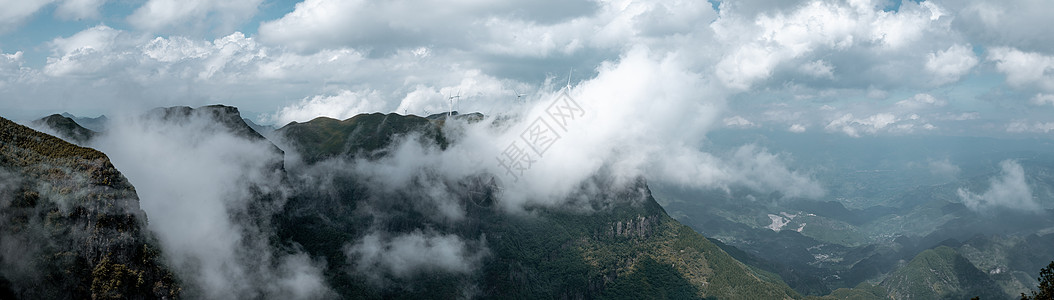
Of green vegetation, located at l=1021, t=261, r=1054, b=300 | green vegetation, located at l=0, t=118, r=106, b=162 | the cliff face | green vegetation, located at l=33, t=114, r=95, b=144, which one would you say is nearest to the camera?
green vegetation, located at l=1021, t=261, r=1054, b=300

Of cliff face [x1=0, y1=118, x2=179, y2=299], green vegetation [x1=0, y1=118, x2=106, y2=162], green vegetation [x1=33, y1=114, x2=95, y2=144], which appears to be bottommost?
cliff face [x1=0, y1=118, x2=179, y2=299]

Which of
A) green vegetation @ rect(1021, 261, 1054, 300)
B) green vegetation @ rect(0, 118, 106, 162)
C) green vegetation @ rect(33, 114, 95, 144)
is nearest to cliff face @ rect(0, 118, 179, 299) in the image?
green vegetation @ rect(0, 118, 106, 162)

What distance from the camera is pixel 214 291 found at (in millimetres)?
105000

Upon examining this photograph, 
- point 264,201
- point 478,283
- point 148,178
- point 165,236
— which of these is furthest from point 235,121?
point 478,283

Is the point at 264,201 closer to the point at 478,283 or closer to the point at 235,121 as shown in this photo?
the point at 235,121

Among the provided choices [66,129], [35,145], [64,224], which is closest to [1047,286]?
[64,224]

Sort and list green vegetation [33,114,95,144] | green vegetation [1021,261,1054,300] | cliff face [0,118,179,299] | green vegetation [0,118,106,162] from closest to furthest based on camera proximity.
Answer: green vegetation [1021,261,1054,300] → cliff face [0,118,179,299] → green vegetation [0,118,106,162] → green vegetation [33,114,95,144]

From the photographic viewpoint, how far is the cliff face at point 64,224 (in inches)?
2840

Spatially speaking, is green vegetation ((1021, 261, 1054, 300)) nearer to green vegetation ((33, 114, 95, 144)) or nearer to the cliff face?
the cliff face

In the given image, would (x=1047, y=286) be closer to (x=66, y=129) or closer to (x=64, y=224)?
(x=64, y=224)

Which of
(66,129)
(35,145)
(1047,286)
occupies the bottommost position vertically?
(1047,286)

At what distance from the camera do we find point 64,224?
7500 cm

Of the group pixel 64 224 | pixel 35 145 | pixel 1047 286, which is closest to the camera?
pixel 1047 286

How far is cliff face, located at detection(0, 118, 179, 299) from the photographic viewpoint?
72.1 meters
